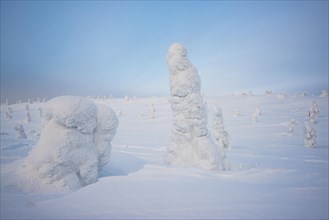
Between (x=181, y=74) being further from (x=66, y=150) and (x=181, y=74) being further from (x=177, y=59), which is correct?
(x=66, y=150)

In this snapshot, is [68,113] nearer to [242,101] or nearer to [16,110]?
[16,110]

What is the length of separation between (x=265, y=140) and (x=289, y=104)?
89.0ft

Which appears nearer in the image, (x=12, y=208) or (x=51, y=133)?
(x=12, y=208)

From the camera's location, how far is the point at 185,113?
1311cm

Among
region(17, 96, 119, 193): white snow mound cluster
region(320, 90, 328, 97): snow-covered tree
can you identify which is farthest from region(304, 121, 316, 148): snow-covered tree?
region(320, 90, 328, 97): snow-covered tree

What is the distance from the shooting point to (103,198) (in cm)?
598

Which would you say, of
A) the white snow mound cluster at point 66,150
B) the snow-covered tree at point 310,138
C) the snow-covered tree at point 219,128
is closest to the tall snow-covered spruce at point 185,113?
the white snow mound cluster at point 66,150

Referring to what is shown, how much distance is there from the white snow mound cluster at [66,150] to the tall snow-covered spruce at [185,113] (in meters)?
4.73

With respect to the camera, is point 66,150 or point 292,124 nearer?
point 66,150

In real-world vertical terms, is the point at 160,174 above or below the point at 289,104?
below

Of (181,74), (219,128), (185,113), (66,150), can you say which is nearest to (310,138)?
(219,128)

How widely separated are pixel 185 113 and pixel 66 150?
21.7 ft

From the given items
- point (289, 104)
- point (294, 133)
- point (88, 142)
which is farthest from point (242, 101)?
point (88, 142)

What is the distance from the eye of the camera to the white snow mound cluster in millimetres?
7250
